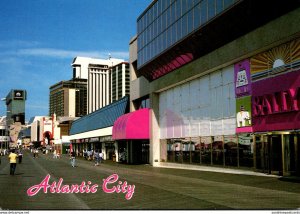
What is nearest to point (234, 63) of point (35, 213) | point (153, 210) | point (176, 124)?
point (176, 124)

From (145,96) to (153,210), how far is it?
3670 centimetres

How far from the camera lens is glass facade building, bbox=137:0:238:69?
31562mm

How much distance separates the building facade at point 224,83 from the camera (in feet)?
77.6

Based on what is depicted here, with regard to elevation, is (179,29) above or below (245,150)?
above

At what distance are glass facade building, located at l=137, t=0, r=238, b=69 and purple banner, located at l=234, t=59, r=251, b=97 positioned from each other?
3880 millimetres

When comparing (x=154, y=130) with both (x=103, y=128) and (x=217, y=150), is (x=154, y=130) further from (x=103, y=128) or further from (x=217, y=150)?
(x=103, y=128)

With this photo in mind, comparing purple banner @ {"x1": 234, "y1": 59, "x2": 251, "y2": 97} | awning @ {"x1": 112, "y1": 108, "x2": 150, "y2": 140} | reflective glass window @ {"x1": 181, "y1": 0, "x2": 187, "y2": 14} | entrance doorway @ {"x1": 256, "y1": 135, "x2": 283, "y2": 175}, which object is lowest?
entrance doorway @ {"x1": 256, "y1": 135, "x2": 283, "y2": 175}

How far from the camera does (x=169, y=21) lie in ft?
129

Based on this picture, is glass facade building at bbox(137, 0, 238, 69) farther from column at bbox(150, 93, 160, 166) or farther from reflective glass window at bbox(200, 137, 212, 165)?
reflective glass window at bbox(200, 137, 212, 165)

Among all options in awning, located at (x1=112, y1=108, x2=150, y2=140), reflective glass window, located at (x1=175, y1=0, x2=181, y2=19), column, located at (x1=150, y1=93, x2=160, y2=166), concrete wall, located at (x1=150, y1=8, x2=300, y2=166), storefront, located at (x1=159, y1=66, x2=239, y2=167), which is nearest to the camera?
concrete wall, located at (x1=150, y1=8, x2=300, y2=166)

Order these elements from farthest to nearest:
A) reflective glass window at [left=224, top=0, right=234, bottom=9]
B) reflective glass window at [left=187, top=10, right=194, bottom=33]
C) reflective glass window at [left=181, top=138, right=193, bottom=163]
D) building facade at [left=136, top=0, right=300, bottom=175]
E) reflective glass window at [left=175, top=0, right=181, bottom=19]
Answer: reflective glass window at [left=181, top=138, right=193, bottom=163]
reflective glass window at [left=175, top=0, right=181, bottom=19]
reflective glass window at [left=187, top=10, right=194, bottom=33]
reflective glass window at [left=224, top=0, right=234, bottom=9]
building facade at [left=136, top=0, right=300, bottom=175]

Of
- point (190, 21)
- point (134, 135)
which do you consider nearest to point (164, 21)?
point (190, 21)

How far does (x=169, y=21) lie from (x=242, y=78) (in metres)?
13.3

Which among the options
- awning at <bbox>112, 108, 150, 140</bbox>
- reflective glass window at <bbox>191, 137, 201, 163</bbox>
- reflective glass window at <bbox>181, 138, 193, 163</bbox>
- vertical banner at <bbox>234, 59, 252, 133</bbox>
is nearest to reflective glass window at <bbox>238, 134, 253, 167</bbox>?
vertical banner at <bbox>234, 59, 252, 133</bbox>
